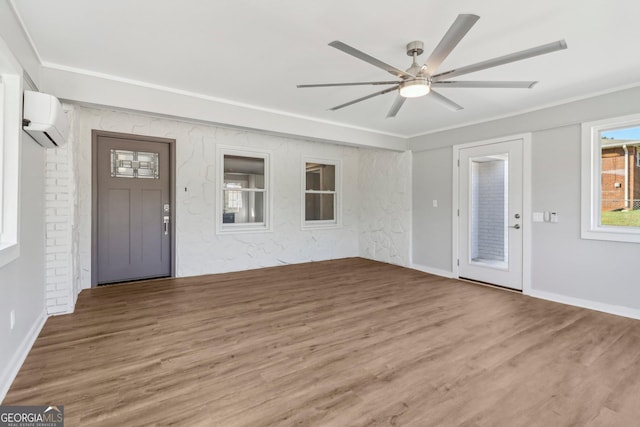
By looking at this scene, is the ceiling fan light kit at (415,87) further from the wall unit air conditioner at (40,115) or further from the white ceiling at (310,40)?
the wall unit air conditioner at (40,115)

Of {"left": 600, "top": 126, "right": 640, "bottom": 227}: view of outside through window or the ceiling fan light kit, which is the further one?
{"left": 600, "top": 126, "right": 640, "bottom": 227}: view of outside through window

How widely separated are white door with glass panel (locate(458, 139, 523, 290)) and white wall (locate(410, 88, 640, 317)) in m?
0.21

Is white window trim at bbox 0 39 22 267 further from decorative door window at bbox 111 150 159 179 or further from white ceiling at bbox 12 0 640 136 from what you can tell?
decorative door window at bbox 111 150 159 179

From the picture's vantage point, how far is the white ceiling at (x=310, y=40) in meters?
2.09

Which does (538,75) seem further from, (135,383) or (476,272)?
(135,383)

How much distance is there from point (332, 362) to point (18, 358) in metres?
2.27

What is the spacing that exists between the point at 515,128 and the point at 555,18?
7.96 feet

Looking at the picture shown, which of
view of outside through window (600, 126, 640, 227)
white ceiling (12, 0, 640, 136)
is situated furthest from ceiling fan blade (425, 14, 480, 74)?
view of outside through window (600, 126, 640, 227)

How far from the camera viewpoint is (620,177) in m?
3.51

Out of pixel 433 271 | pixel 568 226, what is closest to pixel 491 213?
pixel 568 226

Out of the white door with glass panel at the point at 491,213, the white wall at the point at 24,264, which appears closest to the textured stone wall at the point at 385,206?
the white door with glass panel at the point at 491,213

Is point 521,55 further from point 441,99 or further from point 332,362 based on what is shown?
point 332,362

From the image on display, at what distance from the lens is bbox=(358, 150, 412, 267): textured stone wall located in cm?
598

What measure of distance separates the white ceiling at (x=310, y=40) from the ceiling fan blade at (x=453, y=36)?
34cm
